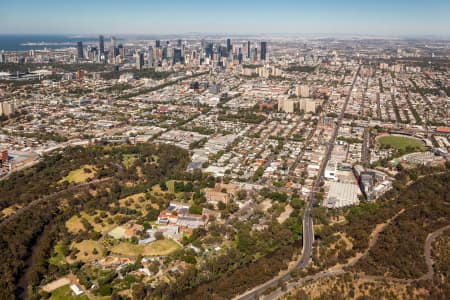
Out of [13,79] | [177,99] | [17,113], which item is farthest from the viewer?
[13,79]

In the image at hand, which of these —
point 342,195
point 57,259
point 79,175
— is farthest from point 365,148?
point 57,259

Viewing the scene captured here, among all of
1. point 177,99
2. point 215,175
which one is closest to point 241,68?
point 177,99

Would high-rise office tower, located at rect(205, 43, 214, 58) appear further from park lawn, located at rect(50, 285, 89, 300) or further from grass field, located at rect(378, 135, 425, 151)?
park lawn, located at rect(50, 285, 89, 300)

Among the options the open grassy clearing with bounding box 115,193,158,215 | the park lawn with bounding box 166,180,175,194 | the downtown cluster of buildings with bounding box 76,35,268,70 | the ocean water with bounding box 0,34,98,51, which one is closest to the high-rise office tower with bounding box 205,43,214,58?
the downtown cluster of buildings with bounding box 76,35,268,70

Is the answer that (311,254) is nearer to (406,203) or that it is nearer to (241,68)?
(406,203)

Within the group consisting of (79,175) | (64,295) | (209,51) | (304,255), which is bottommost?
(64,295)

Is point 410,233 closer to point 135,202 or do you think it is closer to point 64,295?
point 135,202
